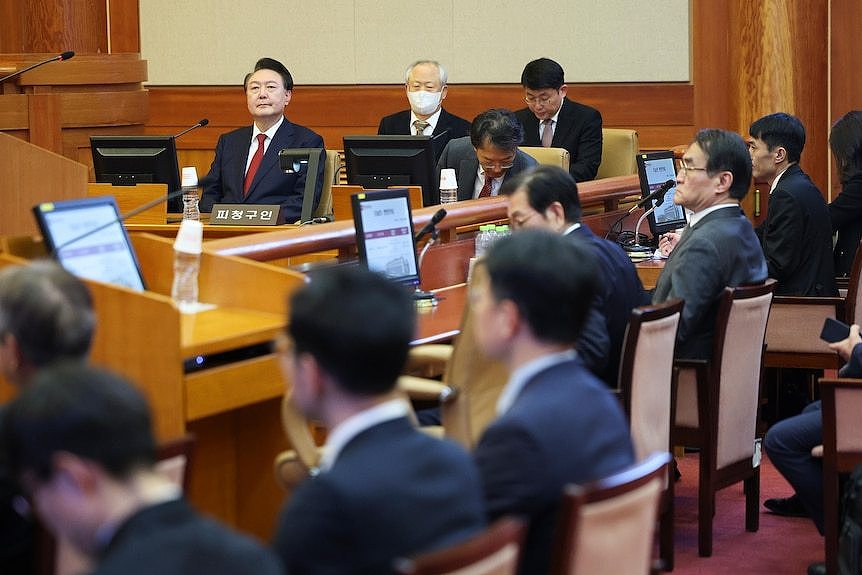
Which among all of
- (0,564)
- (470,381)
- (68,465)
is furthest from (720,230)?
(68,465)

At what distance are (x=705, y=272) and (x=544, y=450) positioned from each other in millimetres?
2226

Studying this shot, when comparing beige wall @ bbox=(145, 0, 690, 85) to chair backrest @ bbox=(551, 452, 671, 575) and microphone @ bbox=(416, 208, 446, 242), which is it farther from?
chair backrest @ bbox=(551, 452, 671, 575)

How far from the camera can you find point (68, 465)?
1606mm

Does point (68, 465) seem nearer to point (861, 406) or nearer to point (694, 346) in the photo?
point (861, 406)

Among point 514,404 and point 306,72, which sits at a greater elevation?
point 306,72

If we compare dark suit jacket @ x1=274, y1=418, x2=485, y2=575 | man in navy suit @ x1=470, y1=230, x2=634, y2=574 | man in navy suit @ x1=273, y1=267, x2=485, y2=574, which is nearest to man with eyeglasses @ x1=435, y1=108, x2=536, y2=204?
man in navy suit @ x1=470, y1=230, x2=634, y2=574

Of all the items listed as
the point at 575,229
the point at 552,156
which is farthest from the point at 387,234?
the point at 552,156

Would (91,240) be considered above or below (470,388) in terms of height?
above

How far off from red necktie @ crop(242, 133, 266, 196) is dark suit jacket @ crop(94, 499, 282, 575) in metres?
5.15

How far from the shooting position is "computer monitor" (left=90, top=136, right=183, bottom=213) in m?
6.22

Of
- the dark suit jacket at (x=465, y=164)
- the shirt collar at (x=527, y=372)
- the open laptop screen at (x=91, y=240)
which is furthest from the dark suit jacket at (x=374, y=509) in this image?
the dark suit jacket at (x=465, y=164)

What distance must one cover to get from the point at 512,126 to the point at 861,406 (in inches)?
97.3

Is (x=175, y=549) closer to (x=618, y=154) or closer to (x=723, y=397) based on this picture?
(x=723, y=397)

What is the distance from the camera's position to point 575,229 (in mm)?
3957
